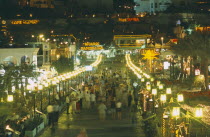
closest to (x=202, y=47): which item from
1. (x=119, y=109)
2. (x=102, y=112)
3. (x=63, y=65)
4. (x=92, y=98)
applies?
(x=92, y=98)

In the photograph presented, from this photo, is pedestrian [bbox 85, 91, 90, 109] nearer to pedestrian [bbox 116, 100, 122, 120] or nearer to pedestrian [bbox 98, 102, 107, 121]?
pedestrian [bbox 116, 100, 122, 120]

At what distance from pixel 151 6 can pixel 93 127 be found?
13055 cm

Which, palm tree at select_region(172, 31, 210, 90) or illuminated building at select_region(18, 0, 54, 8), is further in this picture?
illuminated building at select_region(18, 0, 54, 8)

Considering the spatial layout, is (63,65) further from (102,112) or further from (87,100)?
(102,112)

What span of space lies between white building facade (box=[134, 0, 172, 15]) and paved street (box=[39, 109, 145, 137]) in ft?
401

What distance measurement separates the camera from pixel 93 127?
19375mm

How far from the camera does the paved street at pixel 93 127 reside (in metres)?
17.8

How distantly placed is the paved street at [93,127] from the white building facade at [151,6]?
122 meters

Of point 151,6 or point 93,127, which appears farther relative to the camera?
point 151,6

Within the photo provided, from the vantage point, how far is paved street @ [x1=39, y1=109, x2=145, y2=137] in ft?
58.2

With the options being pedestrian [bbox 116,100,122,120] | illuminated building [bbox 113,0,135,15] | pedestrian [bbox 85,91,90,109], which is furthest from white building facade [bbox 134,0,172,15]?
pedestrian [bbox 116,100,122,120]

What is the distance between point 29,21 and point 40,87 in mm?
97001

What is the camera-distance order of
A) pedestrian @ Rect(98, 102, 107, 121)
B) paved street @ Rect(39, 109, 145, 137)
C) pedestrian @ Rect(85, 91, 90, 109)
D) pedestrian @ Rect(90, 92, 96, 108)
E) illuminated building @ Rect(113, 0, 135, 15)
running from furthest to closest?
illuminated building @ Rect(113, 0, 135, 15)
pedestrian @ Rect(90, 92, 96, 108)
pedestrian @ Rect(85, 91, 90, 109)
pedestrian @ Rect(98, 102, 107, 121)
paved street @ Rect(39, 109, 145, 137)

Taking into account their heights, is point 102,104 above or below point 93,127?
above
